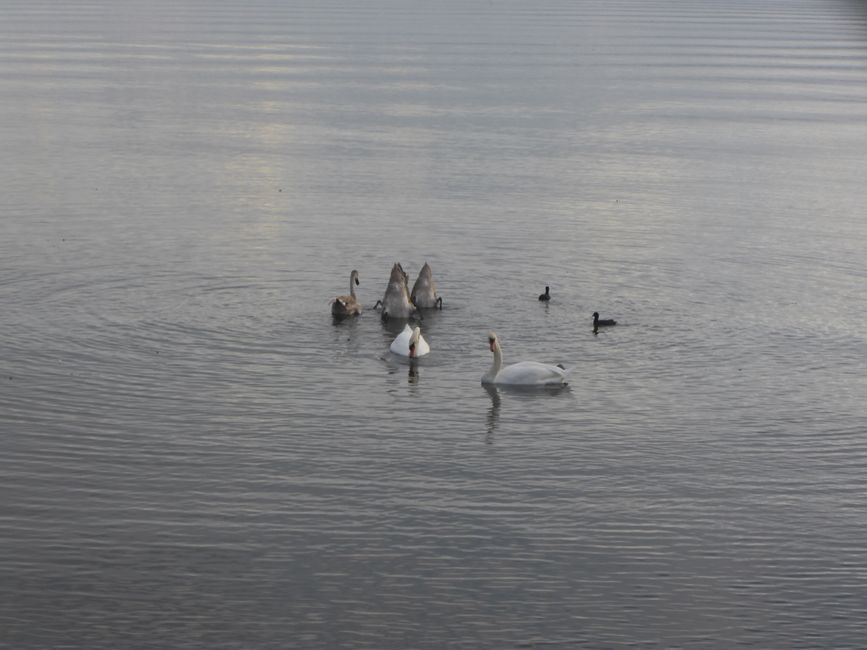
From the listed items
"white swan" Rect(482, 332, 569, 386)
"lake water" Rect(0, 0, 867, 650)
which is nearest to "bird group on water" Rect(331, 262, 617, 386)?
"white swan" Rect(482, 332, 569, 386)

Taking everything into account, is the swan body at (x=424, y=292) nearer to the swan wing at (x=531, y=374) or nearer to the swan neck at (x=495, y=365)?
Answer: the swan neck at (x=495, y=365)

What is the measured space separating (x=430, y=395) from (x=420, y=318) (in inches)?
190

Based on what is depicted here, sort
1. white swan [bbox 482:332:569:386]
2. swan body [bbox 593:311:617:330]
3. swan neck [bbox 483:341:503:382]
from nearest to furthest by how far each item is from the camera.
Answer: white swan [bbox 482:332:569:386]
swan neck [bbox 483:341:503:382]
swan body [bbox 593:311:617:330]

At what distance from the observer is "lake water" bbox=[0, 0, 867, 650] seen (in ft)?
60.4

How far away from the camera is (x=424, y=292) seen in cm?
3127

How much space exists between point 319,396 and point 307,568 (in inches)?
274

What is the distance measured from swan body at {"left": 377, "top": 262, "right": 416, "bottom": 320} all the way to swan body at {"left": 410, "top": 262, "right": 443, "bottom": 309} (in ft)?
0.56

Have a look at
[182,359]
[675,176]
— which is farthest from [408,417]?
[675,176]

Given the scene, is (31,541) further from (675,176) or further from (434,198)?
(675,176)

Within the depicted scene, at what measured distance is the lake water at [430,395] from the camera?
1842 centimetres

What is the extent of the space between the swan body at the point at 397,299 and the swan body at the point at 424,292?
0.17 m

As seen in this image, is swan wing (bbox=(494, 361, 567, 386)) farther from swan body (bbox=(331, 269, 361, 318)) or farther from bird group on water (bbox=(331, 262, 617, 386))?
swan body (bbox=(331, 269, 361, 318))

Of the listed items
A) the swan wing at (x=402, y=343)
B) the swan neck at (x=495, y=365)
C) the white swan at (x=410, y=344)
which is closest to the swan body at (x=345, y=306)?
the white swan at (x=410, y=344)

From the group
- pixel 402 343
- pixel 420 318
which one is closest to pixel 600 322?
pixel 420 318
